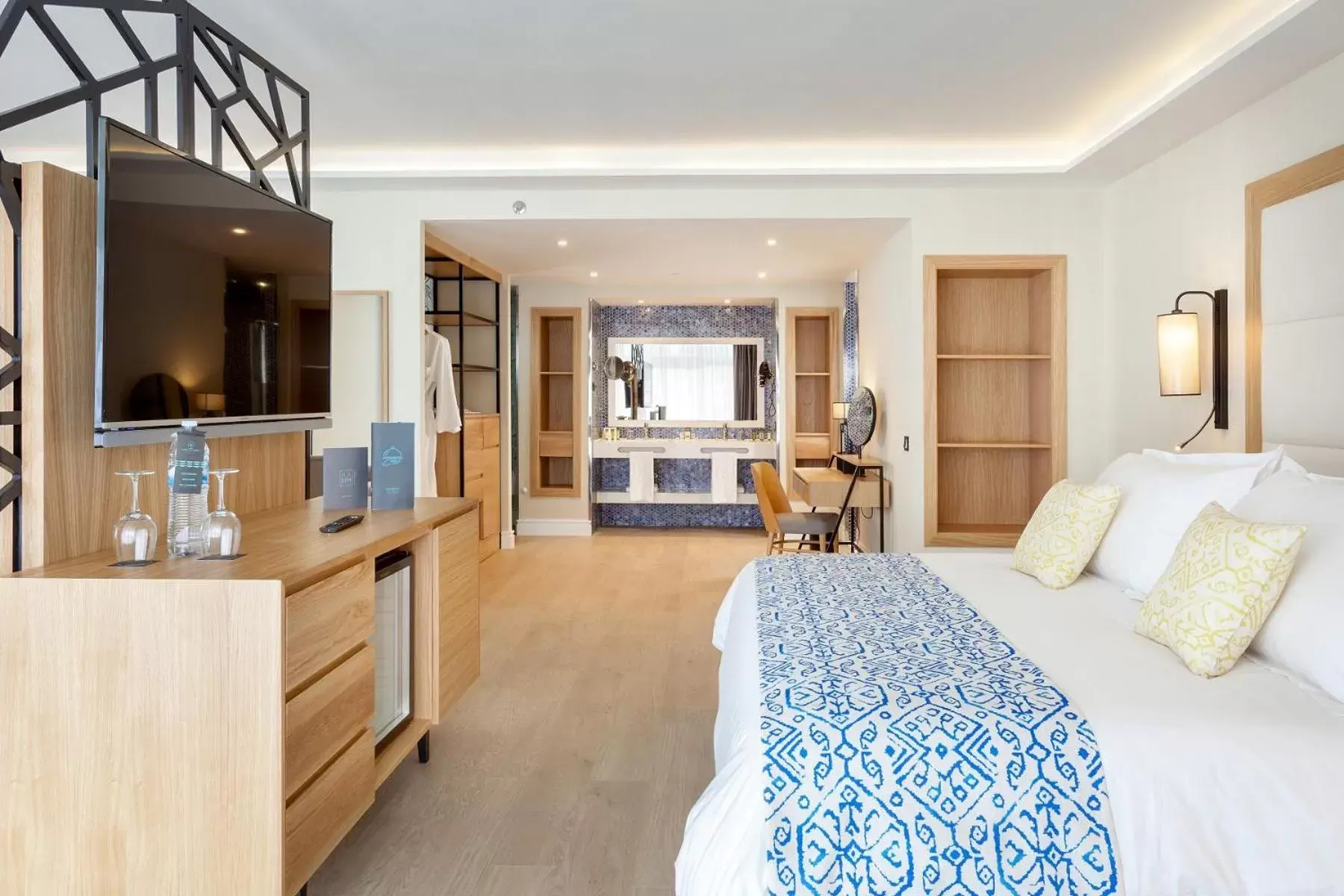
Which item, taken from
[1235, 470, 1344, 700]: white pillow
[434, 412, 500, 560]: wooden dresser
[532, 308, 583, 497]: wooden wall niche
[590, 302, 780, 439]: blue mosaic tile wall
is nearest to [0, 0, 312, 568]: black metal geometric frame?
[1235, 470, 1344, 700]: white pillow

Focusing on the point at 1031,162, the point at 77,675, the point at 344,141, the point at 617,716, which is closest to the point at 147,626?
the point at 77,675

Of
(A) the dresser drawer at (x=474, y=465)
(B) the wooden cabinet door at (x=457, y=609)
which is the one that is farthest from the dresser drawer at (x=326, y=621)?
(A) the dresser drawer at (x=474, y=465)

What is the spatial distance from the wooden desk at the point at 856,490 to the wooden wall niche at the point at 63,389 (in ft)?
13.1

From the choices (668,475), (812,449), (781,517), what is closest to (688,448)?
(668,475)

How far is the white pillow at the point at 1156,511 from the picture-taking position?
2275mm

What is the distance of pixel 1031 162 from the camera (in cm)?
431

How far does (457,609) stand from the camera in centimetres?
Answer: 268

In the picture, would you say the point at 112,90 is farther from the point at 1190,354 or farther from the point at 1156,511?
the point at 1190,354

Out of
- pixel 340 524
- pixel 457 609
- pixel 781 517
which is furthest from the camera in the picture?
pixel 781 517

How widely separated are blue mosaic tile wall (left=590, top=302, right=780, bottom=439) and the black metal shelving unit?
1.42 m

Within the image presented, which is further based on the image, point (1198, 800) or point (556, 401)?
point (556, 401)

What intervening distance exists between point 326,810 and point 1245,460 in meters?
2.74

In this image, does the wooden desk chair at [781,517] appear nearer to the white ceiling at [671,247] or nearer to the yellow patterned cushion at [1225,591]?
the white ceiling at [671,247]

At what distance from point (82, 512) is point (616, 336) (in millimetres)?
6258
